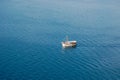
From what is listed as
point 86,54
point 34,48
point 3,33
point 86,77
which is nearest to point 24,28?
point 3,33

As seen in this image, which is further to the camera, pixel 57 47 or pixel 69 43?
pixel 69 43

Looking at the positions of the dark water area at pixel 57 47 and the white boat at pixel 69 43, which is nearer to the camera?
the dark water area at pixel 57 47

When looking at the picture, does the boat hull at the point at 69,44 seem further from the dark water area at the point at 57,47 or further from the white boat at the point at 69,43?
the dark water area at the point at 57,47

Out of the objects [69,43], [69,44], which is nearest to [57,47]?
[69,44]

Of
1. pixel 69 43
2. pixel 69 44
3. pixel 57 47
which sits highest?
pixel 69 43

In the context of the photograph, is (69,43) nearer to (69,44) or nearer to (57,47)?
(69,44)

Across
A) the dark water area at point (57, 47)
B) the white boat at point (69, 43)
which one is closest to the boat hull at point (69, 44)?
the white boat at point (69, 43)

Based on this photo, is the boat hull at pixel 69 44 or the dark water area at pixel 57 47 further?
the boat hull at pixel 69 44

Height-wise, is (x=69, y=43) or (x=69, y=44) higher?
(x=69, y=43)
